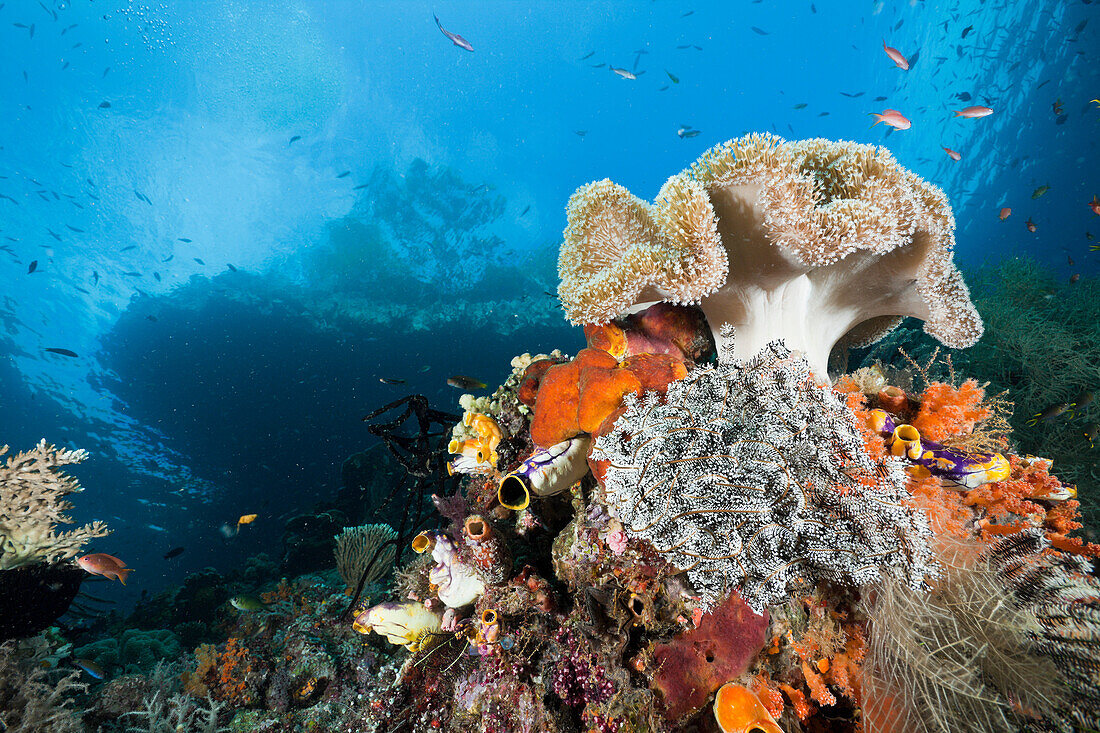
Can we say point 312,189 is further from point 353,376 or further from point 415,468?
point 415,468

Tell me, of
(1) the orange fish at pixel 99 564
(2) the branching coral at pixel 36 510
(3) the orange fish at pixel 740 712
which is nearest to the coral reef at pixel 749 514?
(3) the orange fish at pixel 740 712

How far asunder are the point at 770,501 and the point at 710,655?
93 cm

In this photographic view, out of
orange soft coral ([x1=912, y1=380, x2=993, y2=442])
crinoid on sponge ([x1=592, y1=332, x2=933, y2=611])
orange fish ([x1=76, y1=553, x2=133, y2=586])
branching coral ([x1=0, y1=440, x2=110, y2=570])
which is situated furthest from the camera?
orange fish ([x1=76, y1=553, x2=133, y2=586])

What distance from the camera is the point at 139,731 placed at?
3775mm

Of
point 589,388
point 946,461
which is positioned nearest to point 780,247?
point 946,461

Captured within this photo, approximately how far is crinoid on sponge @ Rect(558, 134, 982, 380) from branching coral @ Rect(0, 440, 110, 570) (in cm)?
590

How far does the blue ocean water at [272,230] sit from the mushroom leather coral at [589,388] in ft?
60.2

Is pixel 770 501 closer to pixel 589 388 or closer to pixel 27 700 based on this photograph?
pixel 589 388

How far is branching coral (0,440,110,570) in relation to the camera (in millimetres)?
3826

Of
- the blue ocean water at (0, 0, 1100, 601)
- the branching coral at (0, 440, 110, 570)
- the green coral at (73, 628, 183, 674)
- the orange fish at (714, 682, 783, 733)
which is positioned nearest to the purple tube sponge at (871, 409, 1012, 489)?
the orange fish at (714, 682, 783, 733)

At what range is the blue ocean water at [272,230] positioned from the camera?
26.2 m

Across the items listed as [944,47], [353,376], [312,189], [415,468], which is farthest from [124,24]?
[944,47]

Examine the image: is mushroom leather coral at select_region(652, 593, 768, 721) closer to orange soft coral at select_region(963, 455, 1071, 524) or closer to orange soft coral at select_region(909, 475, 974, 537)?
orange soft coral at select_region(909, 475, 974, 537)

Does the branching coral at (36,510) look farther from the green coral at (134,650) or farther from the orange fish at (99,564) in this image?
the green coral at (134,650)
